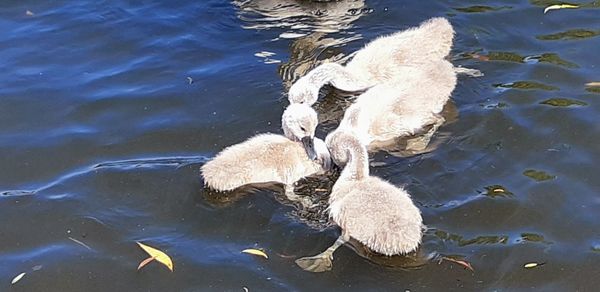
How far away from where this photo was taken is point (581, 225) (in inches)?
194

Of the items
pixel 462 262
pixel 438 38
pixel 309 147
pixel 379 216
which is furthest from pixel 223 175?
pixel 438 38

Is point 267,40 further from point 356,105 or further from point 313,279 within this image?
point 313,279

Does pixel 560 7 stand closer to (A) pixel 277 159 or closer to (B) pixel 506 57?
(B) pixel 506 57

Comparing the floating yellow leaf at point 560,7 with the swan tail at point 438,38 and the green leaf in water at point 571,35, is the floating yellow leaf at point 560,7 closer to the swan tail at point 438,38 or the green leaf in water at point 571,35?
the green leaf in water at point 571,35

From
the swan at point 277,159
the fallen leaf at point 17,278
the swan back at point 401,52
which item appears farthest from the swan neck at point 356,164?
the fallen leaf at point 17,278

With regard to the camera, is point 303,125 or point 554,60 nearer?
point 303,125

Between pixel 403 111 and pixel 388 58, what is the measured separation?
0.72 metres

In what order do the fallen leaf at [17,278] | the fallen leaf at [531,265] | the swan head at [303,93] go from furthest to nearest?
1. the swan head at [303,93]
2. the fallen leaf at [17,278]
3. the fallen leaf at [531,265]

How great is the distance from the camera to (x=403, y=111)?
230 inches

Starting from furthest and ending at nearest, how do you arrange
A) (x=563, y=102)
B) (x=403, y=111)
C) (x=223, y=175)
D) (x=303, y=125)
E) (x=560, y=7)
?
(x=560, y=7)
(x=563, y=102)
(x=403, y=111)
(x=303, y=125)
(x=223, y=175)

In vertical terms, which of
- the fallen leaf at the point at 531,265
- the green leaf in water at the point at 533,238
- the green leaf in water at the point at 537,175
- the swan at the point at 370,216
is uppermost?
the swan at the point at 370,216

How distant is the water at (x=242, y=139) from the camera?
476 cm

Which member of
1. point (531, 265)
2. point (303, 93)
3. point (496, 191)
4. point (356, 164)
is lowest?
point (531, 265)

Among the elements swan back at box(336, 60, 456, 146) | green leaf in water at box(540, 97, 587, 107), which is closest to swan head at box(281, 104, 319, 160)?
swan back at box(336, 60, 456, 146)
